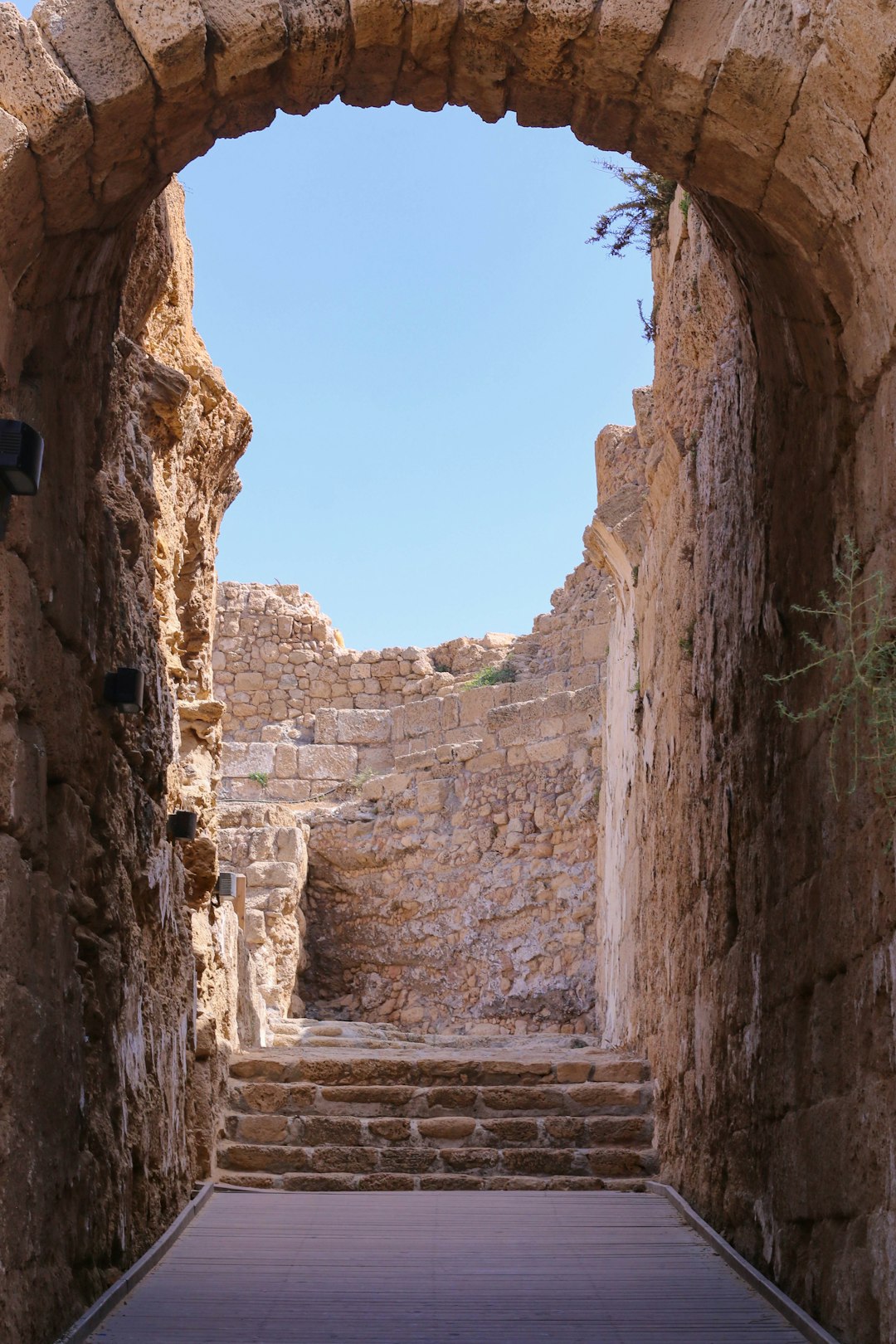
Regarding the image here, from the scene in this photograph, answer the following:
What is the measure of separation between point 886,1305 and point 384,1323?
1347 millimetres

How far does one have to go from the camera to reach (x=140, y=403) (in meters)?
5.33

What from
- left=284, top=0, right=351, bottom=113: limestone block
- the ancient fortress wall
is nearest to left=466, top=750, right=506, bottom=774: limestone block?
the ancient fortress wall

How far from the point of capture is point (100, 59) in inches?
125

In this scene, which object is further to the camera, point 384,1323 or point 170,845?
point 170,845

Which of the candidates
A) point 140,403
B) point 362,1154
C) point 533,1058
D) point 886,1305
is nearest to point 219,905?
point 362,1154

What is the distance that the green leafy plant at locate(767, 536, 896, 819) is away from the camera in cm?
300

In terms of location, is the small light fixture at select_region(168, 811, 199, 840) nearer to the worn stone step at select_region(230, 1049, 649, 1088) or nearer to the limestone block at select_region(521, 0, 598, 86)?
the worn stone step at select_region(230, 1049, 649, 1088)

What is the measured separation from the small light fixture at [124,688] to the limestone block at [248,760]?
14221 mm

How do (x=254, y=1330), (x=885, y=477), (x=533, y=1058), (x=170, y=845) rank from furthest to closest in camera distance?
(x=533, y=1058), (x=170, y=845), (x=254, y=1330), (x=885, y=477)

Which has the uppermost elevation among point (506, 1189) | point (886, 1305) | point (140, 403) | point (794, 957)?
point (140, 403)

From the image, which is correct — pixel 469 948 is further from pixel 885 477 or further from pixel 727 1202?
pixel 885 477

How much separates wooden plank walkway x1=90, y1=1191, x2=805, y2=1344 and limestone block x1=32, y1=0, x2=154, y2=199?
2906 mm

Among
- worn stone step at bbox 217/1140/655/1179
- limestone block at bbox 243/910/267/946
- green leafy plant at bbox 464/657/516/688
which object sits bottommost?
worn stone step at bbox 217/1140/655/1179

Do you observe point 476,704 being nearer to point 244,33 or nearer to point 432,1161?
point 432,1161
